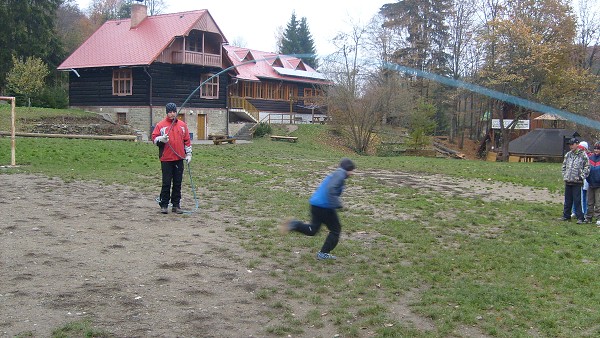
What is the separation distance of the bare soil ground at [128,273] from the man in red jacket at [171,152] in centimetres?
42

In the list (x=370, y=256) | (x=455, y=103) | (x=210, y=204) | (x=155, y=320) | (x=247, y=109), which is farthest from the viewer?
(x=455, y=103)

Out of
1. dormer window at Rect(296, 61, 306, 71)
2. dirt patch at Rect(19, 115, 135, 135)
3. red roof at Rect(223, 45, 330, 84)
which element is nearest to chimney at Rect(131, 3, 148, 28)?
dirt patch at Rect(19, 115, 135, 135)

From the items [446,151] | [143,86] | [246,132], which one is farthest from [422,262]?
[446,151]

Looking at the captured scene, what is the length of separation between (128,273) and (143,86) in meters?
34.7

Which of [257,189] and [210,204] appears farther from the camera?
[257,189]

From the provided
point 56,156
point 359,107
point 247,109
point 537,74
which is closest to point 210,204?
point 56,156

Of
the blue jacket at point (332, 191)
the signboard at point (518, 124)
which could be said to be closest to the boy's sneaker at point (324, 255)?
the blue jacket at point (332, 191)

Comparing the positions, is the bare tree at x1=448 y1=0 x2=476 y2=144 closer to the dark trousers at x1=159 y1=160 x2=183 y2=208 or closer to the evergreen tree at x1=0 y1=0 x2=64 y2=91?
the evergreen tree at x1=0 y1=0 x2=64 y2=91

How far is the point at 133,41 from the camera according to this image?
137 ft

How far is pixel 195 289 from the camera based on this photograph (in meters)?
6.88

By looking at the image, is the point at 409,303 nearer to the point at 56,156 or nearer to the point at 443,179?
the point at 443,179

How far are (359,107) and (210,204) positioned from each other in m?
30.3

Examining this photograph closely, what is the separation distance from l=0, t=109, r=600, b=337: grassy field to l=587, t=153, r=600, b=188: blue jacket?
1080 mm

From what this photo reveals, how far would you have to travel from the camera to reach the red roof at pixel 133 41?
40219 millimetres
